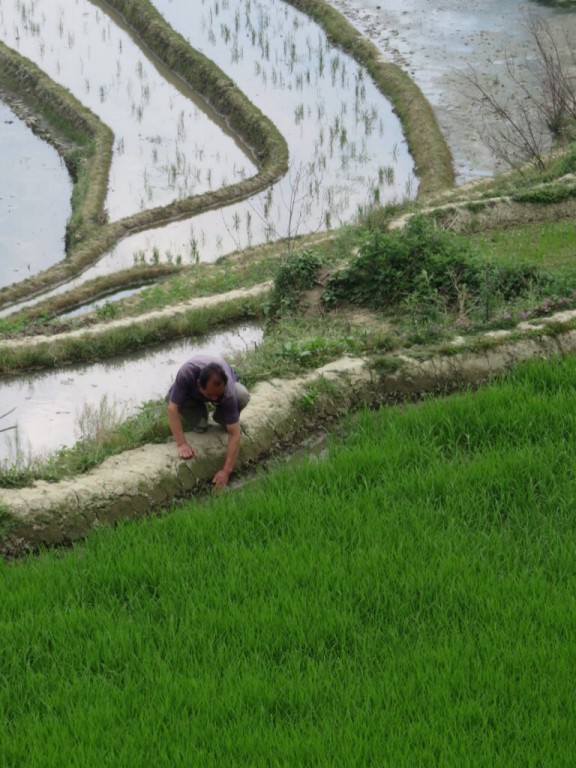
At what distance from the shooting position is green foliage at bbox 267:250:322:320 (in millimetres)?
8703

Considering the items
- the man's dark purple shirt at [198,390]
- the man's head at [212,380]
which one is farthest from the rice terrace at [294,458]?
the man's head at [212,380]

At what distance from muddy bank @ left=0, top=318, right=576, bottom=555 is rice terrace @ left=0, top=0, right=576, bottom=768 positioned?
0.5 inches

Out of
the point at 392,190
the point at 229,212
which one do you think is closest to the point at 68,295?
the point at 229,212

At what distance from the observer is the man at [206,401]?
519 centimetres

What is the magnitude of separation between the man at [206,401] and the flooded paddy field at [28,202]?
19.7 feet

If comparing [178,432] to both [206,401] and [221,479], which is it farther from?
[221,479]

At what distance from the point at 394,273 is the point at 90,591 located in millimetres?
4479

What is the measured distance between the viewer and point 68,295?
33.9 ft

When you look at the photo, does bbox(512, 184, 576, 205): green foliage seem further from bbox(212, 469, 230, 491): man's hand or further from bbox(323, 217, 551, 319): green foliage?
bbox(212, 469, 230, 491): man's hand

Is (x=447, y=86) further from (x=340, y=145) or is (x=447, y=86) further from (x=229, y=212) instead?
(x=229, y=212)

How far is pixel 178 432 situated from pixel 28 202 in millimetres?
8248

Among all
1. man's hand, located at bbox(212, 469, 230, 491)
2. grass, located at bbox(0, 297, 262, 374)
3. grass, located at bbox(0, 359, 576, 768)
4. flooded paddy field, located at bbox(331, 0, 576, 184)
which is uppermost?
flooded paddy field, located at bbox(331, 0, 576, 184)

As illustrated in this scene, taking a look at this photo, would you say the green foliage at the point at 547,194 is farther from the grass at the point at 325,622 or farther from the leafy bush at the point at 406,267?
the grass at the point at 325,622

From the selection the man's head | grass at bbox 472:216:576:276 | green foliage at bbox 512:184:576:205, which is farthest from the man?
green foliage at bbox 512:184:576:205
